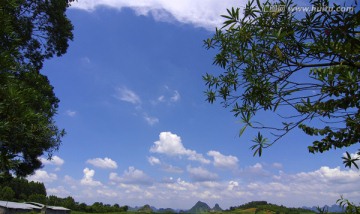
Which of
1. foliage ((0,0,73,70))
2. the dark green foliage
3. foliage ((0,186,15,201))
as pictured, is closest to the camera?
foliage ((0,0,73,70))

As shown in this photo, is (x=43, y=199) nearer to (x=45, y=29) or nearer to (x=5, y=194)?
(x=5, y=194)

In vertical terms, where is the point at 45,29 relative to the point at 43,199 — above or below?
above

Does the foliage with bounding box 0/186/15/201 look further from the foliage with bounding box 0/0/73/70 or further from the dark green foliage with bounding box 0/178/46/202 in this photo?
the foliage with bounding box 0/0/73/70

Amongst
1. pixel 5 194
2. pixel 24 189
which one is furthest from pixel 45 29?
pixel 24 189

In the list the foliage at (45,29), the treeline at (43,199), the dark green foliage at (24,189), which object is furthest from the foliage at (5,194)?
the foliage at (45,29)

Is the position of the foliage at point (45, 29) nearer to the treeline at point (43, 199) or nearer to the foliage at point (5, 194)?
the treeline at point (43, 199)

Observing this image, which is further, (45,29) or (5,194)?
(5,194)

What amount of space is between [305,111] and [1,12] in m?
7.39

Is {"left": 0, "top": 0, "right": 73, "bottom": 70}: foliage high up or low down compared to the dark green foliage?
up

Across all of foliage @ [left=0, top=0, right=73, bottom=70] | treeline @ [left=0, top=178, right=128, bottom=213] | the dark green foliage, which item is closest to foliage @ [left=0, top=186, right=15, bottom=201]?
treeline @ [left=0, top=178, right=128, bottom=213]

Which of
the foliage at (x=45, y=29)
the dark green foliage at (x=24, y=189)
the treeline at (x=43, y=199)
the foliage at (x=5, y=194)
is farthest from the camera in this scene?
the dark green foliage at (x=24, y=189)

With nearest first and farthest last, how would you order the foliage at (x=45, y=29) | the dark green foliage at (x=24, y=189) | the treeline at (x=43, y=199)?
the foliage at (x=45, y=29) < the treeline at (x=43, y=199) < the dark green foliage at (x=24, y=189)

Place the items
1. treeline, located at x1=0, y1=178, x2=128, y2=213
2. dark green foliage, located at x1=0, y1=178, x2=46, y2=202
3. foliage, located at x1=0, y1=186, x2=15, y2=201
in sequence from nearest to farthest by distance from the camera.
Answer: treeline, located at x1=0, y1=178, x2=128, y2=213 < foliage, located at x1=0, y1=186, x2=15, y2=201 < dark green foliage, located at x1=0, y1=178, x2=46, y2=202

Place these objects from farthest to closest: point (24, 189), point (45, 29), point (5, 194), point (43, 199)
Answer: point (24, 189), point (43, 199), point (5, 194), point (45, 29)
